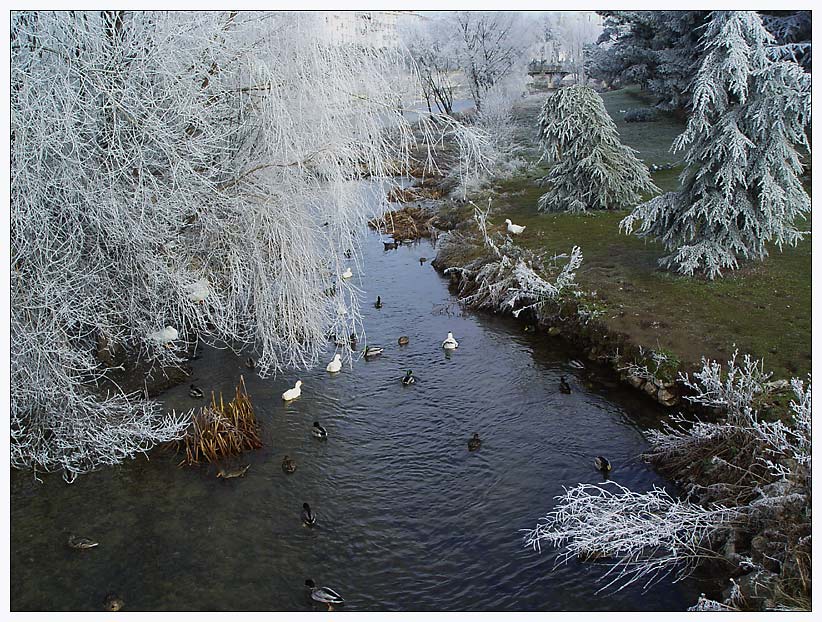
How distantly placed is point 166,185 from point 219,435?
10.7ft

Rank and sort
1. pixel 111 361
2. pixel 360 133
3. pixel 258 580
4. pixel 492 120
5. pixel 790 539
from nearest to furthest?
1. pixel 790 539
2. pixel 258 580
3. pixel 360 133
4. pixel 111 361
5. pixel 492 120

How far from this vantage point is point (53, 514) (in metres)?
7.54

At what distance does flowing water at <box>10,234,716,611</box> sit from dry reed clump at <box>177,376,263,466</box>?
0.24 meters

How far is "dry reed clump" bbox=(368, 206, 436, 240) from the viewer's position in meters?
19.3

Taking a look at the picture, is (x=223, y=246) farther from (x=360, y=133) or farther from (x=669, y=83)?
(x=669, y=83)

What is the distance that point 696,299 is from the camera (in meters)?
11.5

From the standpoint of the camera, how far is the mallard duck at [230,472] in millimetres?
8289

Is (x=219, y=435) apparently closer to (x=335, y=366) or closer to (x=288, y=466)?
(x=288, y=466)

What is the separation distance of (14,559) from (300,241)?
494 centimetres

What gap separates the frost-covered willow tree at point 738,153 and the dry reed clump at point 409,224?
8144mm

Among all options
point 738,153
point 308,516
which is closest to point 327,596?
point 308,516

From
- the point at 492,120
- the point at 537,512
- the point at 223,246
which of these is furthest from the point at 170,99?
the point at 492,120

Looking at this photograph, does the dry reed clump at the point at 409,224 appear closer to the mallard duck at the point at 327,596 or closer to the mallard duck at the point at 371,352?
the mallard duck at the point at 371,352

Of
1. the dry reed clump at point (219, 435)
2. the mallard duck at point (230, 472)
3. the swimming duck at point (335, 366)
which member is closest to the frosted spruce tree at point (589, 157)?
the swimming duck at point (335, 366)
